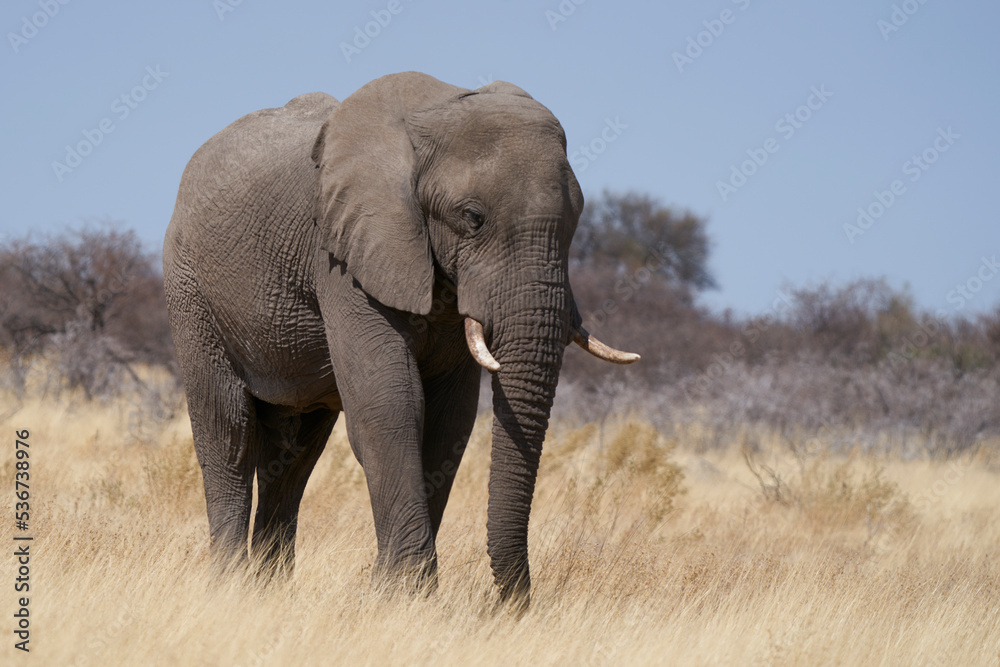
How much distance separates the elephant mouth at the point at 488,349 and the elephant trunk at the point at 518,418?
0.09 m

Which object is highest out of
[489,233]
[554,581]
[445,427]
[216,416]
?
[489,233]

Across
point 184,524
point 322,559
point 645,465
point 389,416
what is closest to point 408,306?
point 389,416

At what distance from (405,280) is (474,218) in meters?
0.43

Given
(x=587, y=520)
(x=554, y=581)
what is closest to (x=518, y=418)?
(x=554, y=581)

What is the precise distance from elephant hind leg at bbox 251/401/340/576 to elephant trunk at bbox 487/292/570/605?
6.47 feet

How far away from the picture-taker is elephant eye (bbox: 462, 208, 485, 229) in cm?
499

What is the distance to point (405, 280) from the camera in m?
5.10

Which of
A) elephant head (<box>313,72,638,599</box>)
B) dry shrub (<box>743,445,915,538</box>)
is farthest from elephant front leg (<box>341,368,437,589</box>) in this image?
dry shrub (<box>743,445,915,538</box>)

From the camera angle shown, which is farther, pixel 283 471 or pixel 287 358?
pixel 283 471

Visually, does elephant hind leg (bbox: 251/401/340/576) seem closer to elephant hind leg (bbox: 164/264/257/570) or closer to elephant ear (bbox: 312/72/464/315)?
elephant hind leg (bbox: 164/264/257/570)

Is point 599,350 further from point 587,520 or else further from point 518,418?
point 587,520

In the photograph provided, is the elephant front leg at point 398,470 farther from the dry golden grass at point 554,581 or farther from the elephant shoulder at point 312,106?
the elephant shoulder at point 312,106

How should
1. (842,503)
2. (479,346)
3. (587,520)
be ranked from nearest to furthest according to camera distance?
(479,346) < (587,520) < (842,503)

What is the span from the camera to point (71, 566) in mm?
5730
